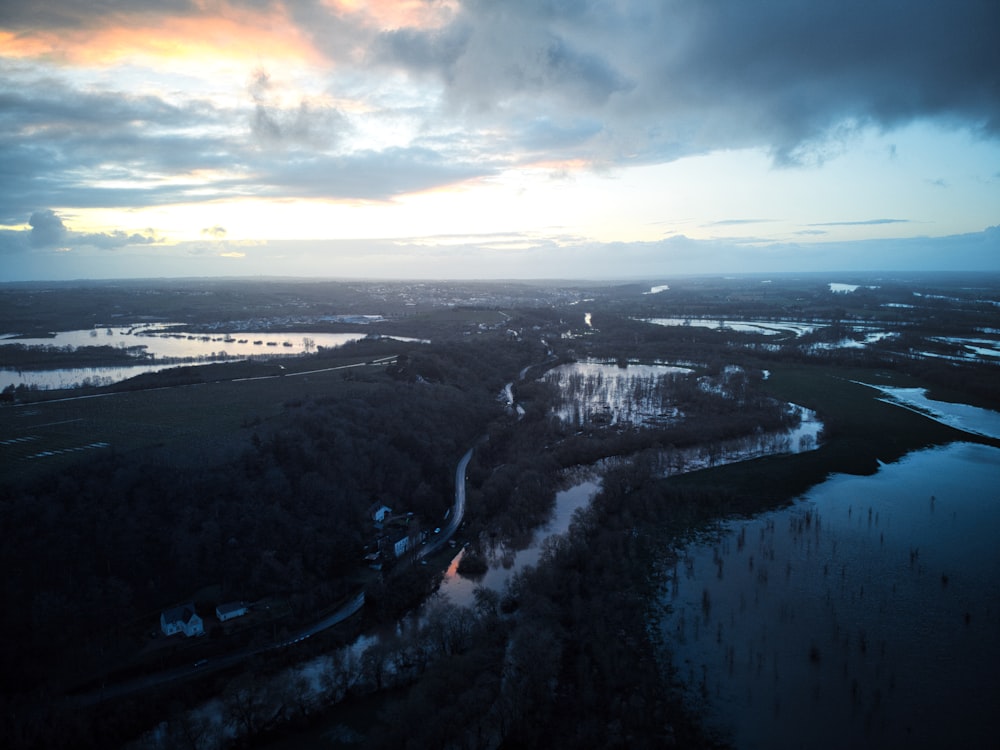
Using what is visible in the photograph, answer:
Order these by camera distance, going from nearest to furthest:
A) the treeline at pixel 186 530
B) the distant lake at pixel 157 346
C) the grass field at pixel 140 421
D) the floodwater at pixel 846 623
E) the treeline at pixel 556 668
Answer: the treeline at pixel 556 668 < the floodwater at pixel 846 623 < the treeline at pixel 186 530 < the grass field at pixel 140 421 < the distant lake at pixel 157 346

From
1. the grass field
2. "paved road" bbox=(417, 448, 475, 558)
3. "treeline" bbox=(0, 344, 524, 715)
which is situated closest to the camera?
"treeline" bbox=(0, 344, 524, 715)

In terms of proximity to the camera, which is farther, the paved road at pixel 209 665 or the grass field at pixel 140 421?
the grass field at pixel 140 421

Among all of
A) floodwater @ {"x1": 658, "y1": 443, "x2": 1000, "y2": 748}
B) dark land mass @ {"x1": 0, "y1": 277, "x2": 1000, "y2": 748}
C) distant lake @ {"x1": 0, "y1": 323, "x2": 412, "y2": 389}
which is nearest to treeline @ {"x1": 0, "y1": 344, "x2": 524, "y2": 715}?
dark land mass @ {"x1": 0, "y1": 277, "x2": 1000, "y2": 748}

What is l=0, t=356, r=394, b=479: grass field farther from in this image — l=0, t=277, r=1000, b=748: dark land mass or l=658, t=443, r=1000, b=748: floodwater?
l=658, t=443, r=1000, b=748: floodwater

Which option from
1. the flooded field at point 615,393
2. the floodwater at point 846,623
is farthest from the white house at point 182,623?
the flooded field at point 615,393

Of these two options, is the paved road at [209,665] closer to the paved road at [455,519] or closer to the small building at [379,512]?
the paved road at [455,519]

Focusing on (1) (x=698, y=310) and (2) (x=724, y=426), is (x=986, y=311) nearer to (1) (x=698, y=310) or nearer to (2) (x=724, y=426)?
(1) (x=698, y=310)
